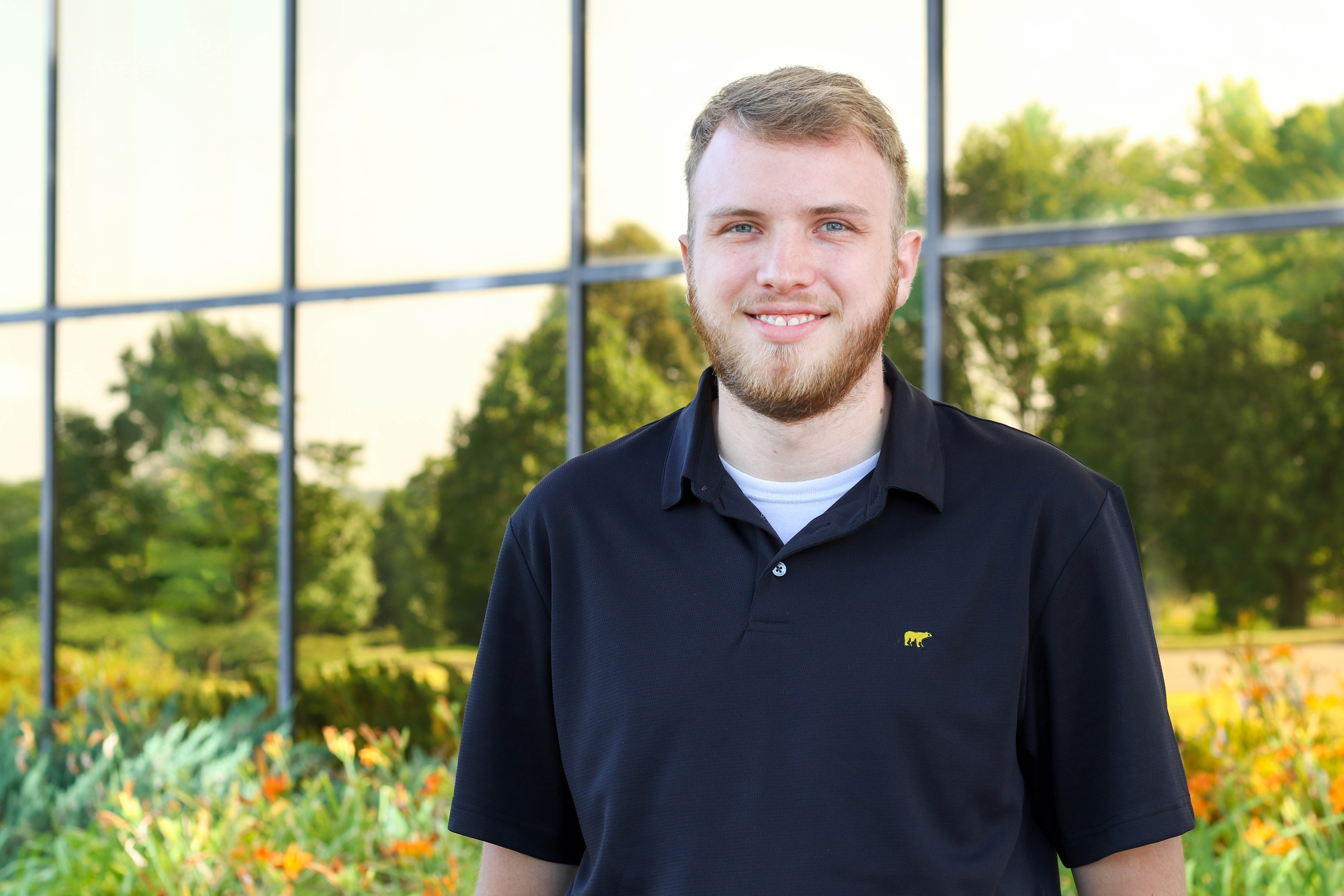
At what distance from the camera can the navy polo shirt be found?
128 centimetres

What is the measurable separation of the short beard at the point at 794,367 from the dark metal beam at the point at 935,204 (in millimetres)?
2239

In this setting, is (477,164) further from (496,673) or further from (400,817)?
(496,673)

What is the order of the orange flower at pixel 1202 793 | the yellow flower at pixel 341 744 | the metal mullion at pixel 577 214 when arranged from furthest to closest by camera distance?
1. the metal mullion at pixel 577 214
2. the yellow flower at pixel 341 744
3. the orange flower at pixel 1202 793

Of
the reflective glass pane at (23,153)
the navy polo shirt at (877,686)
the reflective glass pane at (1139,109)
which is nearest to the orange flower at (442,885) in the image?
the navy polo shirt at (877,686)

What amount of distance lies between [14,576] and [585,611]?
5.17 metres

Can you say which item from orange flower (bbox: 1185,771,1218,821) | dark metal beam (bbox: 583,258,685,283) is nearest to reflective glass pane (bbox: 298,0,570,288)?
dark metal beam (bbox: 583,258,685,283)

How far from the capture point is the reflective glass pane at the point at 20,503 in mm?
5434

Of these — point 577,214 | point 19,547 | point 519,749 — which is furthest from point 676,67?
point 19,547

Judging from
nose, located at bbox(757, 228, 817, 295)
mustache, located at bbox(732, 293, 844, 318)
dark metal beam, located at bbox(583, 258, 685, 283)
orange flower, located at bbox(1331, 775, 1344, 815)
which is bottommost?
orange flower, located at bbox(1331, 775, 1344, 815)

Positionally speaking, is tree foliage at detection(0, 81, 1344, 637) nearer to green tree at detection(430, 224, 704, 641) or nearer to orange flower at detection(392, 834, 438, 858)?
→ green tree at detection(430, 224, 704, 641)

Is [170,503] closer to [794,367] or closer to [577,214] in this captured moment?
[577,214]

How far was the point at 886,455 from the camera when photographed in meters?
1.44

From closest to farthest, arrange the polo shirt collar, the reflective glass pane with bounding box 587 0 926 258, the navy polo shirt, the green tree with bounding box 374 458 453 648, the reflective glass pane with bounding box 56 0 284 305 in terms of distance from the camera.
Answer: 1. the navy polo shirt
2. the polo shirt collar
3. the reflective glass pane with bounding box 587 0 926 258
4. the green tree with bounding box 374 458 453 648
5. the reflective glass pane with bounding box 56 0 284 305

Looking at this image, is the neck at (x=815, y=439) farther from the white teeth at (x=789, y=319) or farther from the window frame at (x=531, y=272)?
the window frame at (x=531, y=272)
